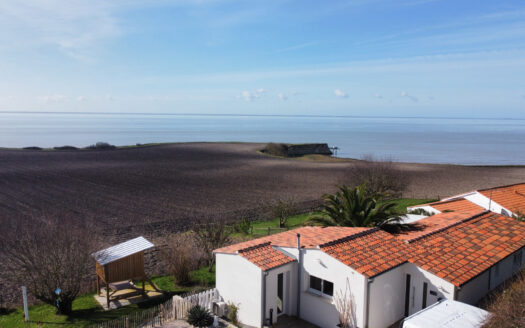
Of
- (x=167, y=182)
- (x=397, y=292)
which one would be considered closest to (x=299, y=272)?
(x=397, y=292)

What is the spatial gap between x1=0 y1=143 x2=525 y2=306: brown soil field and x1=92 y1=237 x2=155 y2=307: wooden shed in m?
3.83

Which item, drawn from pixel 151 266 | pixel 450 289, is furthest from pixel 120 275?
pixel 450 289

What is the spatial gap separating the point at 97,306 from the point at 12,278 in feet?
15.1

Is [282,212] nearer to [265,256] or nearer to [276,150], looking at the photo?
[265,256]

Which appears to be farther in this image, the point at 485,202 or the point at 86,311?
the point at 485,202

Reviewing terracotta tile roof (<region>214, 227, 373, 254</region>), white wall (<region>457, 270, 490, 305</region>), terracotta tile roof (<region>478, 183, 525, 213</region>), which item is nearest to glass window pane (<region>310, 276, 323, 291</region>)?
terracotta tile roof (<region>214, 227, 373, 254</region>)

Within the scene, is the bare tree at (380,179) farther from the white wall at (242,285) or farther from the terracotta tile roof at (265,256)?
the white wall at (242,285)

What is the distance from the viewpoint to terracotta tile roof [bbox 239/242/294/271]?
1149 centimetres

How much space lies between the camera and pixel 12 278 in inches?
640

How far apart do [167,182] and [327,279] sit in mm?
32890

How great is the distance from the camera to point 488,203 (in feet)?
68.4

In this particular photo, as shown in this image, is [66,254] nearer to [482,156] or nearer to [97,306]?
[97,306]

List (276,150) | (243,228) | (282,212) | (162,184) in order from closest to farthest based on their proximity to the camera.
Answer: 1. (243,228)
2. (282,212)
3. (162,184)
4. (276,150)

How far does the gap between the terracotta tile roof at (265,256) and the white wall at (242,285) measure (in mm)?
150
